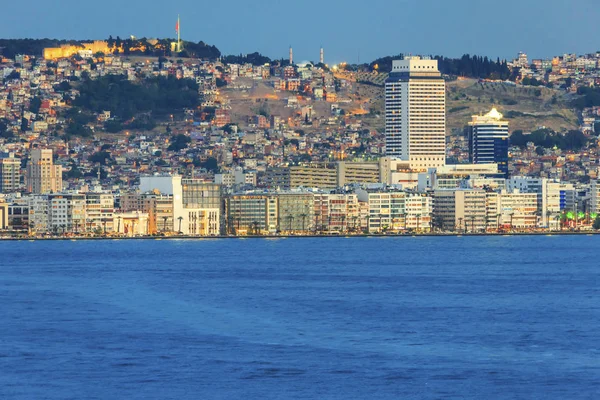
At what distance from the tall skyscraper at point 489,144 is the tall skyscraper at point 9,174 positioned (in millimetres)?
43903

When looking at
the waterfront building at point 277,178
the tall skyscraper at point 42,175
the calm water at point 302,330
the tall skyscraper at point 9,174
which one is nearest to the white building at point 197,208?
the waterfront building at point 277,178

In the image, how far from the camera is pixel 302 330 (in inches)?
1763

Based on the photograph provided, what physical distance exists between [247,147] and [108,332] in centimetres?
13851

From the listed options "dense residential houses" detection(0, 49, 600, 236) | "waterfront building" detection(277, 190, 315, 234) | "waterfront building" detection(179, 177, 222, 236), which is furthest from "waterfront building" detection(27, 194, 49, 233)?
"waterfront building" detection(277, 190, 315, 234)

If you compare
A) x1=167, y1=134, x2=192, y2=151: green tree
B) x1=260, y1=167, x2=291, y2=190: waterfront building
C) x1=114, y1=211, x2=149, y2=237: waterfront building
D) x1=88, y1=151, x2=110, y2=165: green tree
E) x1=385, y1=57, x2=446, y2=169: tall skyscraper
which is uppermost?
x1=385, y1=57, x2=446, y2=169: tall skyscraper

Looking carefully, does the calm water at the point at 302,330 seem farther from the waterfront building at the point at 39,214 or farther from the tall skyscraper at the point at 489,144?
the tall skyscraper at the point at 489,144

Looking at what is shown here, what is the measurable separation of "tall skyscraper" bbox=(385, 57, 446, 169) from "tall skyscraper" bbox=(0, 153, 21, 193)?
39771mm

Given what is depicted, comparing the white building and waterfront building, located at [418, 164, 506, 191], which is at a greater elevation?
waterfront building, located at [418, 164, 506, 191]

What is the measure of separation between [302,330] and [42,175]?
108629mm

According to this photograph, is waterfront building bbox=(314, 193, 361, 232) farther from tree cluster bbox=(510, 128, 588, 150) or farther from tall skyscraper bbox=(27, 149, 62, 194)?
tree cluster bbox=(510, 128, 588, 150)

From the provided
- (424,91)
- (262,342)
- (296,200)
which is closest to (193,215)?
(296,200)

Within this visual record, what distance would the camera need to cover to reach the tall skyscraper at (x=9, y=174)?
6161 inches

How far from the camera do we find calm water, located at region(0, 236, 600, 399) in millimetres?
36156

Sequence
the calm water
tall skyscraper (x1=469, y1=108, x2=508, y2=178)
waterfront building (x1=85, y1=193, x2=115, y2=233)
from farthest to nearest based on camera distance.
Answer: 1. tall skyscraper (x1=469, y1=108, x2=508, y2=178)
2. waterfront building (x1=85, y1=193, x2=115, y2=233)
3. the calm water
